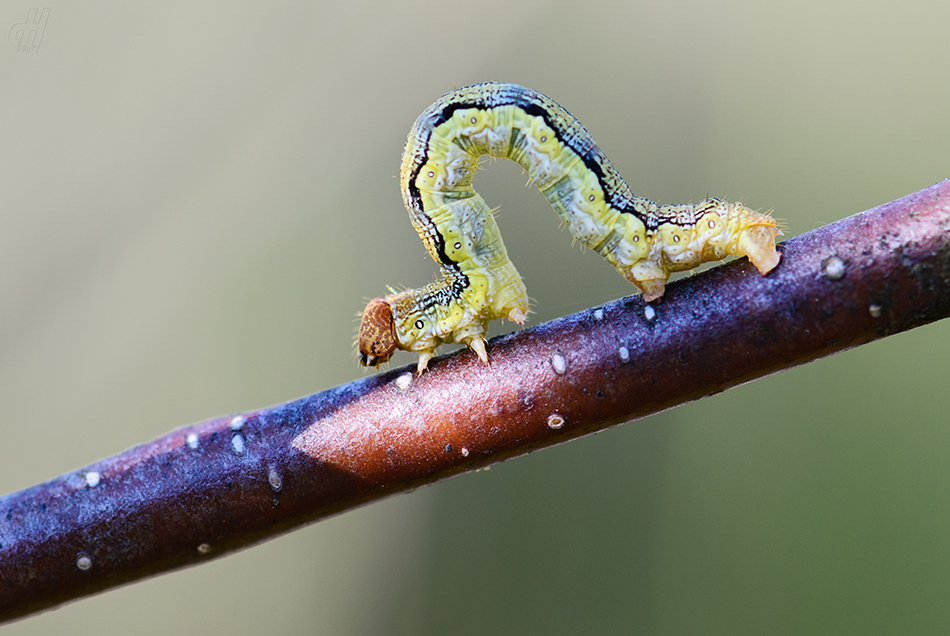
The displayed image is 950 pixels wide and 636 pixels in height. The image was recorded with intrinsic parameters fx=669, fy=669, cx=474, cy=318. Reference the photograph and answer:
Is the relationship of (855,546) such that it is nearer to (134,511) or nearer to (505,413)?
(505,413)

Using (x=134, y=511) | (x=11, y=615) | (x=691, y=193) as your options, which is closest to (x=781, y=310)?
(x=134, y=511)

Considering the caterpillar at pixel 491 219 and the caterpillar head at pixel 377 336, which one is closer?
the caterpillar at pixel 491 219

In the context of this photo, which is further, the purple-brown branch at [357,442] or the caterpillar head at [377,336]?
the caterpillar head at [377,336]

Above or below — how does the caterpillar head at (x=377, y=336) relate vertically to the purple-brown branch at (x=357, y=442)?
above

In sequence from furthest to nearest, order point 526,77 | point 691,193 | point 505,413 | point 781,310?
point 526,77
point 691,193
point 505,413
point 781,310

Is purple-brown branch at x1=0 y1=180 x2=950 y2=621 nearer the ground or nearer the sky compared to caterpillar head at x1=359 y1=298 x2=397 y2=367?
nearer the ground

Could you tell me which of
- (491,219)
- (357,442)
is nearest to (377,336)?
(357,442)

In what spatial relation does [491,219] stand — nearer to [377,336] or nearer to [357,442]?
[377,336]
